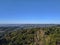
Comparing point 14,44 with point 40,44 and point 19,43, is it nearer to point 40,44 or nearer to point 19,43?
point 19,43

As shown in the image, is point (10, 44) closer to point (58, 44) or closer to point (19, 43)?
point (19, 43)

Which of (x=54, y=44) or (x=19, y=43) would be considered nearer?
(x=54, y=44)

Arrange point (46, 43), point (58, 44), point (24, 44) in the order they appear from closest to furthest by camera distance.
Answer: point (46, 43) < point (58, 44) < point (24, 44)

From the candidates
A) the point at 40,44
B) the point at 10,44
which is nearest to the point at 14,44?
the point at 10,44

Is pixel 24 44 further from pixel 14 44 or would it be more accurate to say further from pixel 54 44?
pixel 54 44

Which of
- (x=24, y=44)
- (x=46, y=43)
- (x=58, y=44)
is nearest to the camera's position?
(x=46, y=43)

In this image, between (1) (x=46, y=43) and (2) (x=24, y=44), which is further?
(2) (x=24, y=44)

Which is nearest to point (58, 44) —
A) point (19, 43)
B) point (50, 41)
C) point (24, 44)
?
point (50, 41)
